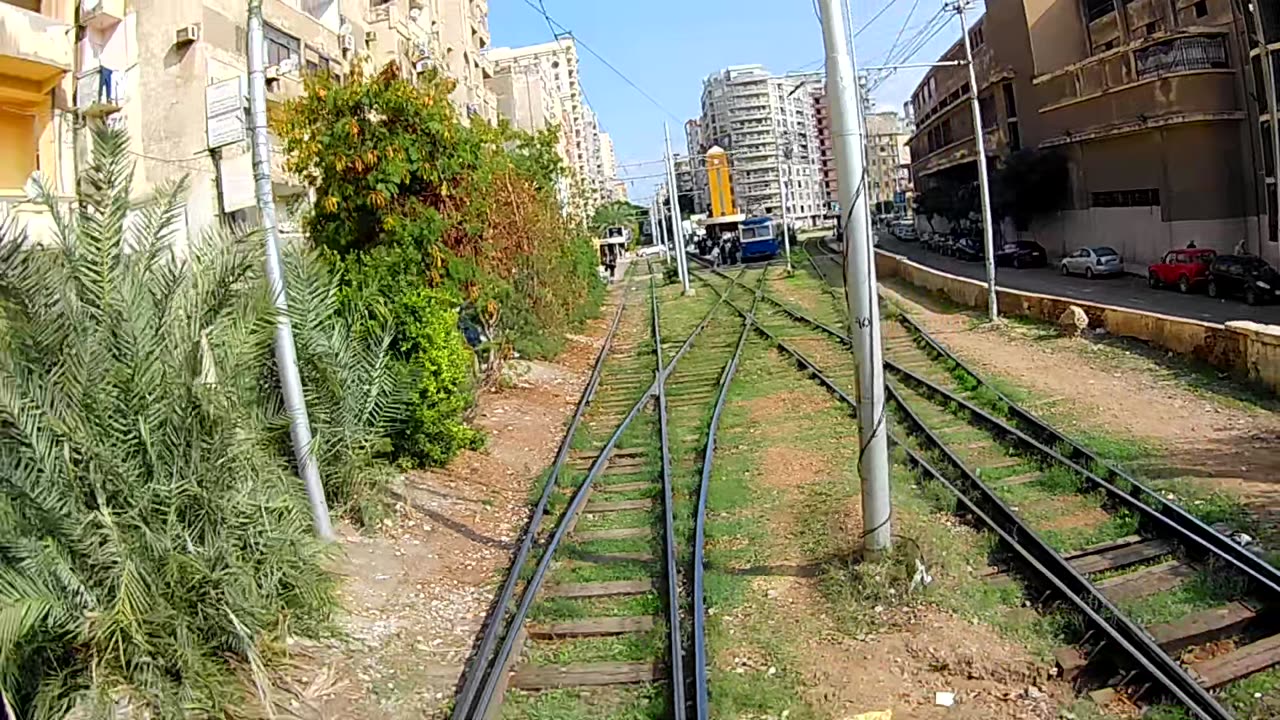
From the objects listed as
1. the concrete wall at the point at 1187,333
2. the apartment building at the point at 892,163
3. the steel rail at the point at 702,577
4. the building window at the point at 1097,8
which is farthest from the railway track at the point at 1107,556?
the apartment building at the point at 892,163

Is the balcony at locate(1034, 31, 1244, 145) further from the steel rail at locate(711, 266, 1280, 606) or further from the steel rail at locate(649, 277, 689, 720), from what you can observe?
the steel rail at locate(649, 277, 689, 720)

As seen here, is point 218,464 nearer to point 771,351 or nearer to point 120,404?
point 120,404

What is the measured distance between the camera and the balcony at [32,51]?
1675cm

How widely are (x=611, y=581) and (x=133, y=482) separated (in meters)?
3.55

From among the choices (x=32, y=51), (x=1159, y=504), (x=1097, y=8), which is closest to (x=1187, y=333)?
(x=1159, y=504)

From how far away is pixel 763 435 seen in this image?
13664 millimetres

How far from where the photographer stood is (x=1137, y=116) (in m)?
39.4

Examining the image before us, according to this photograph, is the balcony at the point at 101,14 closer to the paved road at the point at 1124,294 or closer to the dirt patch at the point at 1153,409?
the dirt patch at the point at 1153,409

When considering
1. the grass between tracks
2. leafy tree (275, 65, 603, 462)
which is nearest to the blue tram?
the grass between tracks

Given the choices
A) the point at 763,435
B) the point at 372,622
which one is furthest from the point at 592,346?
the point at 372,622

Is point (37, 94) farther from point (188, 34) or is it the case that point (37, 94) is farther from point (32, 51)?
point (188, 34)

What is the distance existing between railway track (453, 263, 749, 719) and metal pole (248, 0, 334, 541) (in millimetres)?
1664

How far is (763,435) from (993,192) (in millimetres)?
44977

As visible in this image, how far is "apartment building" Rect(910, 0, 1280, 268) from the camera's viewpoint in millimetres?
36344
